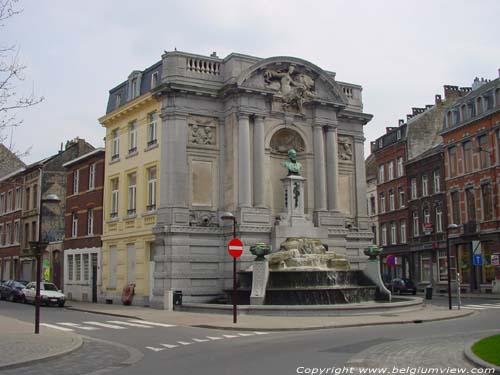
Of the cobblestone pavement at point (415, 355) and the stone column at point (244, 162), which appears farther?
the stone column at point (244, 162)

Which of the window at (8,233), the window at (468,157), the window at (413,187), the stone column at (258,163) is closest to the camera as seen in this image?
the stone column at (258,163)

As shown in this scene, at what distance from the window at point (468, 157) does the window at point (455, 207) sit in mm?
2158

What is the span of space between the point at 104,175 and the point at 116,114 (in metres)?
3.96

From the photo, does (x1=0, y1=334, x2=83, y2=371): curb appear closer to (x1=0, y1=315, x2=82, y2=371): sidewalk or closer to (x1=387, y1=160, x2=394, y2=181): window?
(x1=0, y1=315, x2=82, y2=371): sidewalk

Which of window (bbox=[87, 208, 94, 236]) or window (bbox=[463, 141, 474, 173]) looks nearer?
window (bbox=[87, 208, 94, 236])

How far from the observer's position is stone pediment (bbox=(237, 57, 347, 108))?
1286 inches

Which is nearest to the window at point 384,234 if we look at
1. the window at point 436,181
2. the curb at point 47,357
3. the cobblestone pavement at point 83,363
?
the window at point 436,181

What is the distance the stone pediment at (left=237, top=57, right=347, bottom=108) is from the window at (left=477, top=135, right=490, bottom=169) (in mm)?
14824

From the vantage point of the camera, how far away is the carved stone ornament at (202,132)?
105 feet

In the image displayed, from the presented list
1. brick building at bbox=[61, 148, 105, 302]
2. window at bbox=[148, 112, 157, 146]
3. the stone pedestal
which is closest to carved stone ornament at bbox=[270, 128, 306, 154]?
window at bbox=[148, 112, 157, 146]

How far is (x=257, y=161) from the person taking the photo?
32062mm

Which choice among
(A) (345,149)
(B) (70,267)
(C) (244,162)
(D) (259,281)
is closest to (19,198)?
(B) (70,267)

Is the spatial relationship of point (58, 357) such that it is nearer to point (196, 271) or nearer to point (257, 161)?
point (196, 271)

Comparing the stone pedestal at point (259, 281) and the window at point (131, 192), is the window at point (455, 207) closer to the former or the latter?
the window at point (131, 192)
